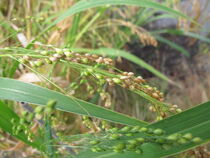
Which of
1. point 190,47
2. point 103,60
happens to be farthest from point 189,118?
point 190,47

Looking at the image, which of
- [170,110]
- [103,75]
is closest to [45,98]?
[103,75]

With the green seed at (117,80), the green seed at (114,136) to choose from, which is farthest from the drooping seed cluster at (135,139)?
the green seed at (117,80)

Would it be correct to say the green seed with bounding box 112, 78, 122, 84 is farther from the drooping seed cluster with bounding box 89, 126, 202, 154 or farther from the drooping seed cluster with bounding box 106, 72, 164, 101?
the drooping seed cluster with bounding box 89, 126, 202, 154

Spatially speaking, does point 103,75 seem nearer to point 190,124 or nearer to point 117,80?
point 117,80

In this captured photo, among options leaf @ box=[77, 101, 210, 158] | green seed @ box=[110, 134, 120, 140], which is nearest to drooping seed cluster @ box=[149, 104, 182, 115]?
leaf @ box=[77, 101, 210, 158]

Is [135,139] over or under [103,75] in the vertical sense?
under

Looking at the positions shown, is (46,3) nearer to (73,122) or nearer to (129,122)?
(73,122)
